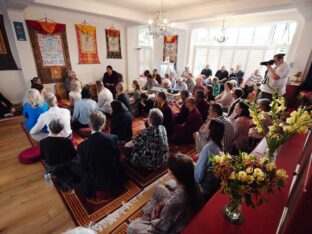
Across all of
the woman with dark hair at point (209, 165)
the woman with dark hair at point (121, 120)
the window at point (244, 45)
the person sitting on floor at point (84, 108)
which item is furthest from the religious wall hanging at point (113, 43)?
the woman with dark hair at point (209, 165)

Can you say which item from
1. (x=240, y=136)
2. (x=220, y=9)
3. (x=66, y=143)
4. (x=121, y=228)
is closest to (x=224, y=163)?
(x=121, y=228)

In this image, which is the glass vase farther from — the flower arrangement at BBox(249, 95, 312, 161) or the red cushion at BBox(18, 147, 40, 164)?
the red cushion at BBox(18, 147, 40, 164)

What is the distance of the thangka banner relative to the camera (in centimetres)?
538

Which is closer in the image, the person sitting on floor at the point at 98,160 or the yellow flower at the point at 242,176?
the yellow flower at the point at 242,176

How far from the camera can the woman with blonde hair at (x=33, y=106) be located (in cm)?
262

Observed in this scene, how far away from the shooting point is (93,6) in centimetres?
432

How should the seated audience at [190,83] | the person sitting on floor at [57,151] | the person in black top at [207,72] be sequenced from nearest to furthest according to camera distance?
the person sitting on floor at [57,151], the seated audience at [190,83], the person in black top at [207,72]

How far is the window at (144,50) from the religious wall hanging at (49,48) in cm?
350

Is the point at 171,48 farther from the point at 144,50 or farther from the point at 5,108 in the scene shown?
the point at 5,108

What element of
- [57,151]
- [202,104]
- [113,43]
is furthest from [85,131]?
[113,43]

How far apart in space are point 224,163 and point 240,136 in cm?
164

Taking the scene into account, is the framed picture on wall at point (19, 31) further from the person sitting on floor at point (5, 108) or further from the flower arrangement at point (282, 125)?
the flower arrangement at point (282, 125)

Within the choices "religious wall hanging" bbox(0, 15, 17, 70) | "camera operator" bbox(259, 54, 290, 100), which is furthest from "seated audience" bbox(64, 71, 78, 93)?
"camera operator" bbox(259, 54, 290, 100)

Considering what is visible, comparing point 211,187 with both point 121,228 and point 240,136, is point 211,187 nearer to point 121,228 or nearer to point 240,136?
point 121,228
